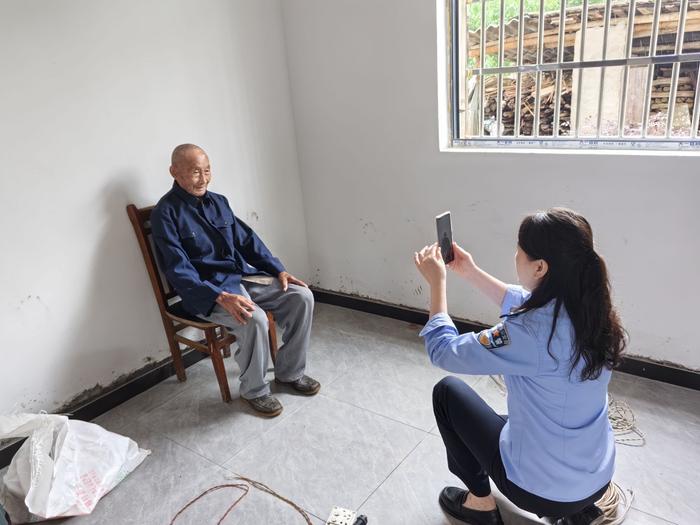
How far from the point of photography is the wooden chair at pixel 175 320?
231 cm

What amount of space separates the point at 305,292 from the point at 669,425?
5.24 ft

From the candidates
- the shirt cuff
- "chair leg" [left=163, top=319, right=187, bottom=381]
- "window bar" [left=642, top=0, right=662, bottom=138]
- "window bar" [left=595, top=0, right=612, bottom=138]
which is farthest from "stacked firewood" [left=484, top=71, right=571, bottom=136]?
"chair leg" [left=163, top=319, right=187, bottom=381]

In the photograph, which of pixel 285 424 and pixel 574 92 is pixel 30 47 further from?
pixel 574 92

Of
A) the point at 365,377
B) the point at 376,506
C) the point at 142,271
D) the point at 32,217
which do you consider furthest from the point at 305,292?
the point at 32,217

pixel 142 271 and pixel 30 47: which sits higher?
pixel 30 47

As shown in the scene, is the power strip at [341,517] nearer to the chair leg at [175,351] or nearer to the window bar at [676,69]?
the chair leg at [175,351]

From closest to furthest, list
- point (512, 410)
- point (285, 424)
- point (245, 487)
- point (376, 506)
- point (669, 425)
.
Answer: point (512, 410) < point (376, 506) < point (245, 487) < point (669, 425) < point (285, 424)

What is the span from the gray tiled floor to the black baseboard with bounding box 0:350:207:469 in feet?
0.13

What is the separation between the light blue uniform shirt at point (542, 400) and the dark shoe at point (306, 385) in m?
1.13

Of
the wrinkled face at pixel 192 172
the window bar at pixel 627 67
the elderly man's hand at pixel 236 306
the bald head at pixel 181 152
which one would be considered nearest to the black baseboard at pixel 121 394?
the elderly man's hand at pixel 236 306

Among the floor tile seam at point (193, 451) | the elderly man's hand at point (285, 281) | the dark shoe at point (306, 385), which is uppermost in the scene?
the elderly man's hand at point (285, 281)

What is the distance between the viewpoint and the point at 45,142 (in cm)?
206

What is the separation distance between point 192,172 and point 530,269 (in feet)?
5.21

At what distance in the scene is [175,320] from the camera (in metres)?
2.40
